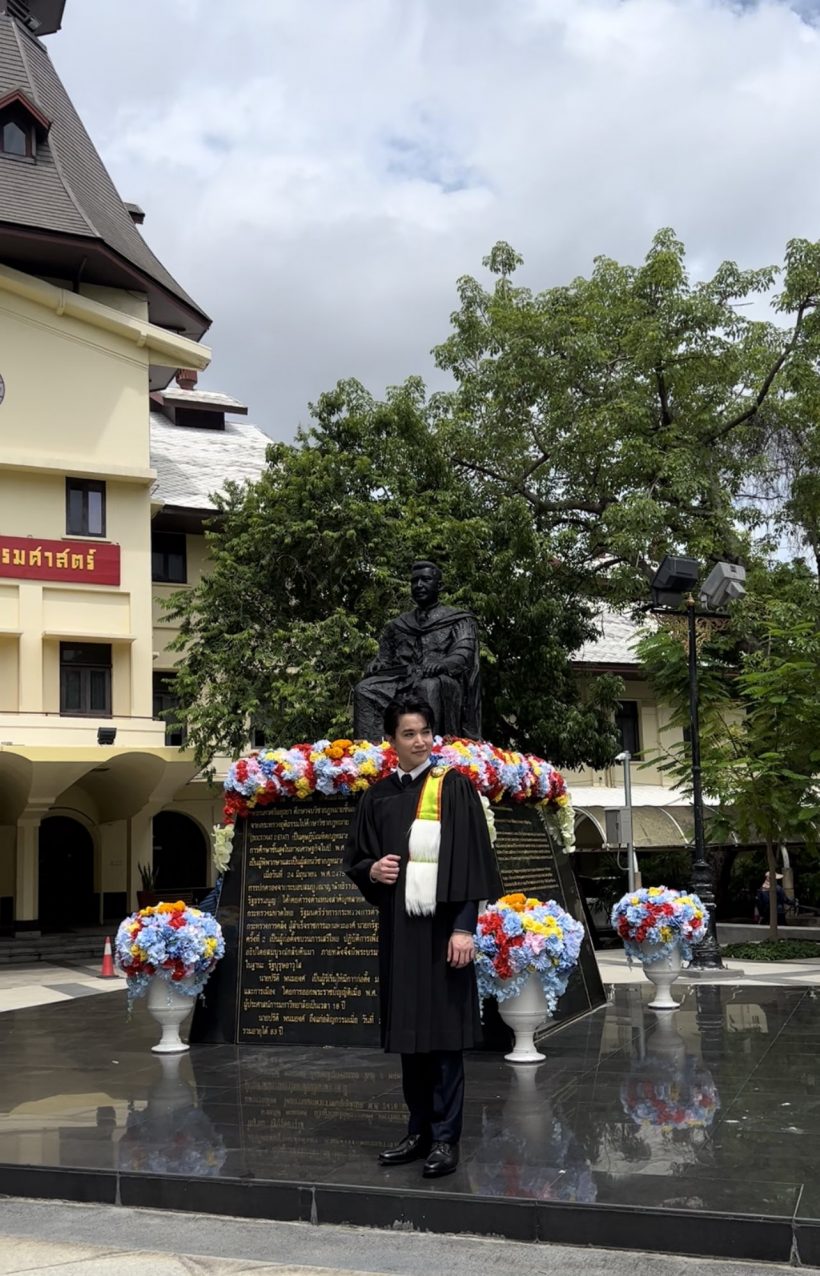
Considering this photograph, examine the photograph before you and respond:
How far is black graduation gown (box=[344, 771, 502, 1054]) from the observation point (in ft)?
19.9

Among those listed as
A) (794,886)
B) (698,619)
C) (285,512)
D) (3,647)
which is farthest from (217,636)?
(794,886)

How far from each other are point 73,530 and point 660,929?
779 inches

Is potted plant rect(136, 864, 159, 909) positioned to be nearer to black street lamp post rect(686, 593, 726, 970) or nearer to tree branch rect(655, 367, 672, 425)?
black street lamp post rect(686, 593, 726, 970)

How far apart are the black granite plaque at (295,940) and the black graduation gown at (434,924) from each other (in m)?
3.48

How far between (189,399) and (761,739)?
83.9 feet

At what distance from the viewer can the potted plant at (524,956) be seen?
859cm

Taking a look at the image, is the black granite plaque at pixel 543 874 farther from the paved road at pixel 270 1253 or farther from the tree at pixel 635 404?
the tree at pixel 635 404

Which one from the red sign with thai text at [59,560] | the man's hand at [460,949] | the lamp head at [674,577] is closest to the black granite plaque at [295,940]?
the man's hand at [460,949]

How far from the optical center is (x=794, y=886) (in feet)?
102

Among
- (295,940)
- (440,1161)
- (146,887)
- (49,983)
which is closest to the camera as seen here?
(440,1161)

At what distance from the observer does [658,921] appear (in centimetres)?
1173

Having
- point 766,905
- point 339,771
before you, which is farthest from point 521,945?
point 766,905

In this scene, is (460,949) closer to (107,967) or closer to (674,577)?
(674,577)

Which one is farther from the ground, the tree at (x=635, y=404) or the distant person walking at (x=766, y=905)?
the tree at (x=635, y=404)
